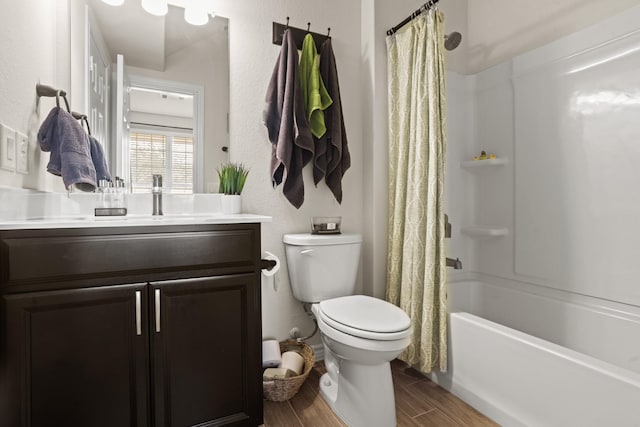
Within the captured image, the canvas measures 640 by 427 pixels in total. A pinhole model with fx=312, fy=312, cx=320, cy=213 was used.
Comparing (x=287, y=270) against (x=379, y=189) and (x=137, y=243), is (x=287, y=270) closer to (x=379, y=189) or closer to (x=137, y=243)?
(x=379, y=189)

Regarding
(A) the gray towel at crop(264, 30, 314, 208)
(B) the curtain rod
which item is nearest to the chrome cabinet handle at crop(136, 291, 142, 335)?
(A) the gray towel at crop(264, 30, 314, 208)

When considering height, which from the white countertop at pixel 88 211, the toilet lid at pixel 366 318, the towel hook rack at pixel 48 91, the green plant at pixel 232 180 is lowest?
the toilet lid at pixel 366 318

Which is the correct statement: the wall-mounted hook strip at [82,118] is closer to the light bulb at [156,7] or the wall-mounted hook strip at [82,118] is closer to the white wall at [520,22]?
the light bulb at [156,7]

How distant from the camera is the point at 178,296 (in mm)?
1137

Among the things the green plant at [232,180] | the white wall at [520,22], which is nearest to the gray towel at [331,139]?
the green plant at [232,180]

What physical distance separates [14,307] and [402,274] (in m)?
1.62

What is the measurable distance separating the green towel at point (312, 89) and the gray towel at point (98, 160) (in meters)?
1.06

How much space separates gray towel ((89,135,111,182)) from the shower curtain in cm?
151

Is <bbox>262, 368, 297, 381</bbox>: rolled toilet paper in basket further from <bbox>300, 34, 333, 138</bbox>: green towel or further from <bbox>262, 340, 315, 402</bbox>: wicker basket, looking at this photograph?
<bbox>300, 34, 333, 138</bbox>: green towel

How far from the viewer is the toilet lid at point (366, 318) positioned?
124 cm

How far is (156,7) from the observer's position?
162cm

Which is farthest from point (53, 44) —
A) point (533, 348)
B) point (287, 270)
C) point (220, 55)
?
point (533, 348)

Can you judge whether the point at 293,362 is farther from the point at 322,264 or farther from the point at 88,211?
the point at 88,211

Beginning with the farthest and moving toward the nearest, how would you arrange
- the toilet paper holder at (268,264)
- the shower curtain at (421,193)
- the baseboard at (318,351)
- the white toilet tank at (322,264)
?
1. the baseboard at (318,351)
2. the white toilet tank at (322,264)
3. the shower curtain at (421,193)
4. the toilet paper holder at (268,264)
